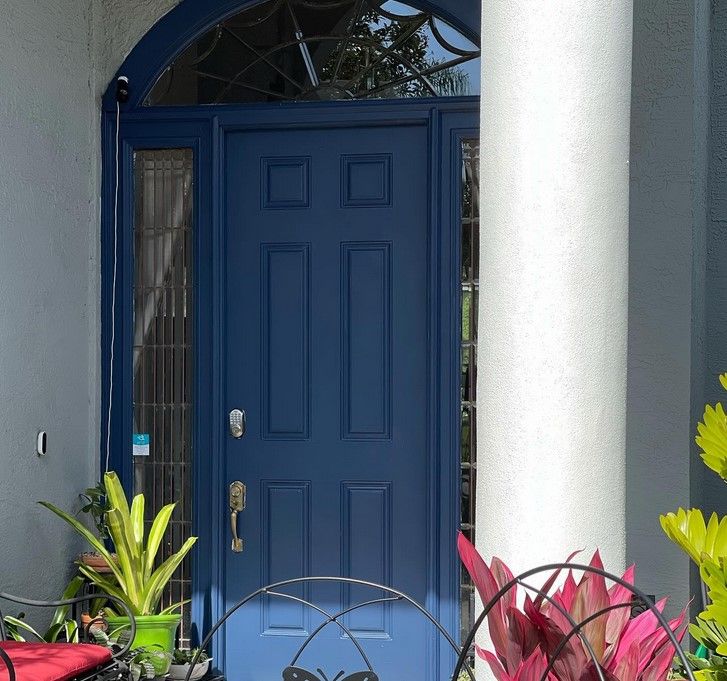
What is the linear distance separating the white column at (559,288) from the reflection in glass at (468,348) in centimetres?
196

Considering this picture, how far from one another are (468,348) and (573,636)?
2.93 m

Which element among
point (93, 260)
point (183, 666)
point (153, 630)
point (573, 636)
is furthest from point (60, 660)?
point (93, 260)

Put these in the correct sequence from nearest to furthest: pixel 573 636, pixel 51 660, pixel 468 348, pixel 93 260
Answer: pixel 573 636, pixel 51 660, pixel 468 348, pixel 93 260

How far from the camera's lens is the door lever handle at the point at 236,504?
4.41 meters

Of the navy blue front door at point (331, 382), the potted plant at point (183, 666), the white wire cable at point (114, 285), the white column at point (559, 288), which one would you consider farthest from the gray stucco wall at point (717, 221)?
the white wire cable at point (114, 285)

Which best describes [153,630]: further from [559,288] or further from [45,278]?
[559,288]

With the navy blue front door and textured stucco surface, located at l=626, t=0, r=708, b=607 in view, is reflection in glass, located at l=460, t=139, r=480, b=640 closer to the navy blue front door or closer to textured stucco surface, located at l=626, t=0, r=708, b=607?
the navy blue front door

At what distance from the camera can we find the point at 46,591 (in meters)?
4.11

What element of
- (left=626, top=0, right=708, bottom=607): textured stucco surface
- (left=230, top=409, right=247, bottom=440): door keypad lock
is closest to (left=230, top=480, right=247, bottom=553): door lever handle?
(left=230, top=409, right=247, bottom=440): door keypad lock

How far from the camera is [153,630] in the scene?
4.02 metres

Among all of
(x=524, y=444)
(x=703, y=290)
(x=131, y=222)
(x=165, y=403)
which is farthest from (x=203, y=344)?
(x=524, y=444)

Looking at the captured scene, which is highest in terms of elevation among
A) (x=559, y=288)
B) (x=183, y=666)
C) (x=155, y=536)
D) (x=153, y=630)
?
(x=559, y=288)

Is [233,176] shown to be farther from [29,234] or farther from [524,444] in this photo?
[524,444]

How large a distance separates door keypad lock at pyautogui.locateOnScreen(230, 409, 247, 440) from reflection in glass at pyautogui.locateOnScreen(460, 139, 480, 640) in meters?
0.93
